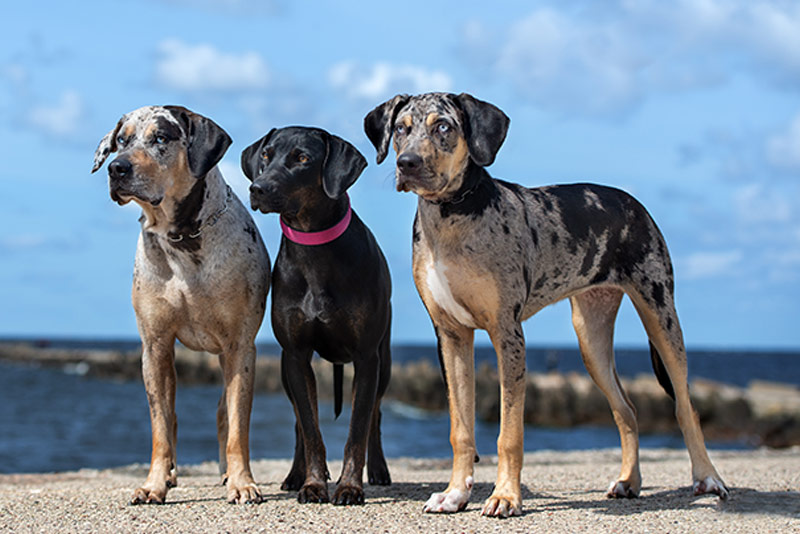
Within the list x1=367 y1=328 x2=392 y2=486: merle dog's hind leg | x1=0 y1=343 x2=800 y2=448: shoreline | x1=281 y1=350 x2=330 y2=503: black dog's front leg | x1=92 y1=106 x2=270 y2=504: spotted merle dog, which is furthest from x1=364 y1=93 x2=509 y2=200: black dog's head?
x1=0 y1=343 x2=800 y2=448: shoreline

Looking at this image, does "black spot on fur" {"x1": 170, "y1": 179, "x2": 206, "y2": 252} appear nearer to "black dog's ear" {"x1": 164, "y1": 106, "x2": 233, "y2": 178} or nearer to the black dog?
"black dog's ear" {"x1": 164, "y1": 106, "x2": 233, "y2": 178}

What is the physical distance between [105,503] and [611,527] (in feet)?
12.1

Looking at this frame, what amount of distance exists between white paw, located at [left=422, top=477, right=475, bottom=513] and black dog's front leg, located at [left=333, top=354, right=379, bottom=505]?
1.68 ft

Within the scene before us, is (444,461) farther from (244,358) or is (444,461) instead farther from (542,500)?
(244,358)

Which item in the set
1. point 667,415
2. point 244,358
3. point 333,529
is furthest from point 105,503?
point 667,415

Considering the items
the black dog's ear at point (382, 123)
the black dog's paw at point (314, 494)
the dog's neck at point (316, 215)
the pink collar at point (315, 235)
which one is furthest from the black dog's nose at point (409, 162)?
the black dog's paw at point (314, 494)

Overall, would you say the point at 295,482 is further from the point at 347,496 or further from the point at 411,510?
the point at 411,510

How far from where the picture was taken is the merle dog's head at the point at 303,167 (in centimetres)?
602

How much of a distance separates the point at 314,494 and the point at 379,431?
1289 millimetres

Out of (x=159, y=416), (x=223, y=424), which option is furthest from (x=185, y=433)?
(x=159, y=416)

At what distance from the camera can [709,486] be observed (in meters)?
6.88

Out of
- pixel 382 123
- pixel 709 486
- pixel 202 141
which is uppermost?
pixel 382 123

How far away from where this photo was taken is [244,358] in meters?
6.55

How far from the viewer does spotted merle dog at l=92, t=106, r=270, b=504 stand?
641 centimetres
